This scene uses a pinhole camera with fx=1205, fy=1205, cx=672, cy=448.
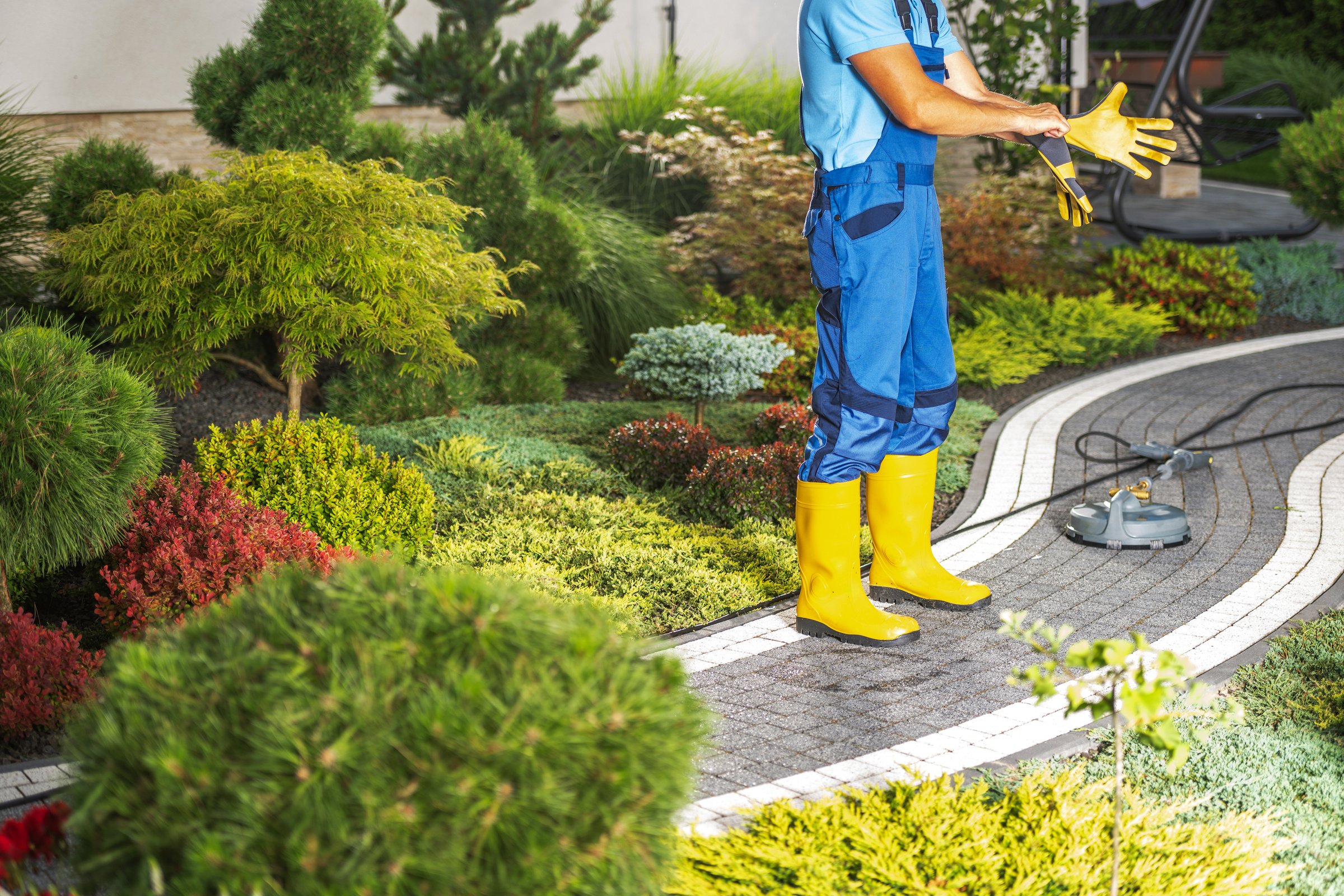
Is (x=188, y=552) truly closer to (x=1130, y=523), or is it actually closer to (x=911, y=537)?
(x=911, y=537)

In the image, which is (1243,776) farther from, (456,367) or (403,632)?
(456,367)

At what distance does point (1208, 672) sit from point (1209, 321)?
21.3 feet

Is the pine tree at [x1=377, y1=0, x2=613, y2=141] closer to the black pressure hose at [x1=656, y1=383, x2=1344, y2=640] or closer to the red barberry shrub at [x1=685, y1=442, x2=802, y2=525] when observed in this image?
the red barberry shrub at [x1=685, y1=442, x2=802, y2=525]

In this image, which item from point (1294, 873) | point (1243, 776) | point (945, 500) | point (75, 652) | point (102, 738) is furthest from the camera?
point (945, 500)

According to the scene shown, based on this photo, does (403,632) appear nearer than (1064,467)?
Yes

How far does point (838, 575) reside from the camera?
3.97 meters

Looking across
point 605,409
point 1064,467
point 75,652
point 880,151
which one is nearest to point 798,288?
point 605,409

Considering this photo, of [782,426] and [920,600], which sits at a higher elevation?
[782,426]

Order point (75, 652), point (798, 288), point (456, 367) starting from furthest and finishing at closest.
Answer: point (798, 288) < point (456, 367) < point (75, 652)

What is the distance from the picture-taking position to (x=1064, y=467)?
6074 mm

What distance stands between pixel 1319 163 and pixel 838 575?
830 cm

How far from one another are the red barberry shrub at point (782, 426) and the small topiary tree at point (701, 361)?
237mm

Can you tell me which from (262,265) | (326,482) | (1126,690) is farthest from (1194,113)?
(1126,690)

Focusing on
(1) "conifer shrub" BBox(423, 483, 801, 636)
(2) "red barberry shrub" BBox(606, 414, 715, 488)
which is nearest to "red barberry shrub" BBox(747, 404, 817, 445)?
(2) "red barberry shrub" BBox(606, 414, 715, 488)
